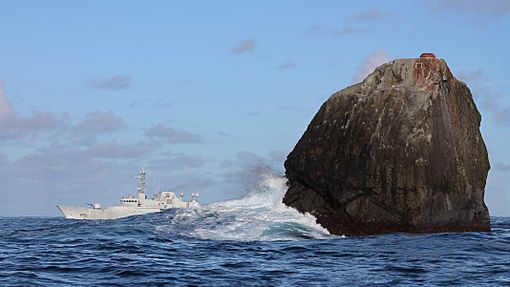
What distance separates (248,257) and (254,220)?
12.8 meters

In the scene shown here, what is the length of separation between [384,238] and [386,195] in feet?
13.9

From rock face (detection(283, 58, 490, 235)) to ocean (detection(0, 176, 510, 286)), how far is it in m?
1.89

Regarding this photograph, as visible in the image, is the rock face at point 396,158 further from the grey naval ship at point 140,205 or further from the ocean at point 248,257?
the grey naval ship at point 140,205

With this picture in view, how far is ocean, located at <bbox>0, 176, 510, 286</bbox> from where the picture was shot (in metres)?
19.7

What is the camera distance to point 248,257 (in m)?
24.7

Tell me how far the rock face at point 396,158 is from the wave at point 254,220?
4.24ft

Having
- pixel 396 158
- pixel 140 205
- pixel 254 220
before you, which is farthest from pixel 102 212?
pixel 396 158

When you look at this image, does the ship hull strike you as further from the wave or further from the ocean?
the ocean

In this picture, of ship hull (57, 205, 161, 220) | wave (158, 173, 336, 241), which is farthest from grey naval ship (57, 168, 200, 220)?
wave (158, 173, 336, 241)

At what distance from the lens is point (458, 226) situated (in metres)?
36.8

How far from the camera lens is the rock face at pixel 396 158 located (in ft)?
116

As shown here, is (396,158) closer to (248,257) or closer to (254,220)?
(254,220)

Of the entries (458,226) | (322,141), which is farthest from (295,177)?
(458,226)

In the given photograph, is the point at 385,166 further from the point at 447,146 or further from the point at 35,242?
the point at 35,242
